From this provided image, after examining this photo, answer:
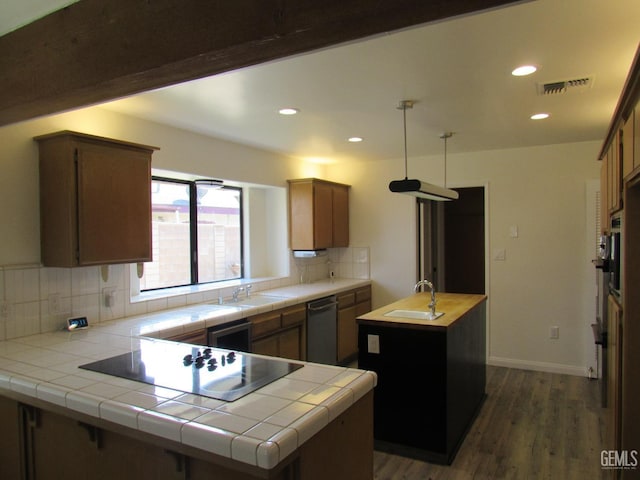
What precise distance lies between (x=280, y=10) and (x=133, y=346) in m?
1.89

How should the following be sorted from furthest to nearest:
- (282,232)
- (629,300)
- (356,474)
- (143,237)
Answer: (282,232), (143,237), (629,300), (356,474)

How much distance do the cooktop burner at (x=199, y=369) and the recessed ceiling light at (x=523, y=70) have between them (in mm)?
2011

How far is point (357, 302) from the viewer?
17.2 feet

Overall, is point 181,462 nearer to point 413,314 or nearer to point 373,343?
point 373,343

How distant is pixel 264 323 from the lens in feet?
11.9

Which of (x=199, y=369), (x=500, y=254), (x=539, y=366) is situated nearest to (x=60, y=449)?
(x=199, y=369)

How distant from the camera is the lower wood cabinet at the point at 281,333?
355 cm

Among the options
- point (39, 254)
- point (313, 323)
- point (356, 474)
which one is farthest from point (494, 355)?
point (39, 254)

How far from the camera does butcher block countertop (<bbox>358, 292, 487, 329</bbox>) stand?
2.90 meters

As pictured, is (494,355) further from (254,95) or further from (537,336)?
(254,95)

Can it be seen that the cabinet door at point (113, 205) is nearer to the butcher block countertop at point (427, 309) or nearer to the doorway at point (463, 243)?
the butcher block countertop at point (427, 309)

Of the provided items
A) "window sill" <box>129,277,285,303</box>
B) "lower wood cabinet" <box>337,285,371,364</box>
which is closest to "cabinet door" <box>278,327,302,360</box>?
"window sill" <box>129,277,285,303</box>

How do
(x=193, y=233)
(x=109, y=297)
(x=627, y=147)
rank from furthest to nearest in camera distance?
(x=193, y=233), (x=109, y=297), (x=627, y=147)

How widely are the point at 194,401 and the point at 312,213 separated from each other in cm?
352
